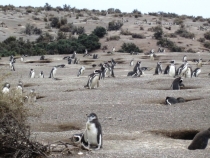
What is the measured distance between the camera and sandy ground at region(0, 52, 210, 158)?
30.8 ft

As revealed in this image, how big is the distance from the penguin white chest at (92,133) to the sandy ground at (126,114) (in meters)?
0.28

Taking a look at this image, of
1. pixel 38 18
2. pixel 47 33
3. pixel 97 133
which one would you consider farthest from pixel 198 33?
pixel 97 133

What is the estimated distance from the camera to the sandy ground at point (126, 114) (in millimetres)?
9375

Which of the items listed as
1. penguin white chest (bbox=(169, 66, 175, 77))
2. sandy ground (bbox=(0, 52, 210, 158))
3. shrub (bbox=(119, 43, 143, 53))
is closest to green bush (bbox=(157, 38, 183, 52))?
shrub (bbox=(119, 43, 143, 53))

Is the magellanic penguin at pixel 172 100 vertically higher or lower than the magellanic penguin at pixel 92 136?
lower

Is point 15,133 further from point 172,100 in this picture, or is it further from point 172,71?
point 172,71

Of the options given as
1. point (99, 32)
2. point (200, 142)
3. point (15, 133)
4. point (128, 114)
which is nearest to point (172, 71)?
point (128, 114)

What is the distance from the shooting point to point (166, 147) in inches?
370

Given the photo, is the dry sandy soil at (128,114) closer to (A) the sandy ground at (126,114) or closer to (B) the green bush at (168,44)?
(A) the sandy ground at (126,114)

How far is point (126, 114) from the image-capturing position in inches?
514

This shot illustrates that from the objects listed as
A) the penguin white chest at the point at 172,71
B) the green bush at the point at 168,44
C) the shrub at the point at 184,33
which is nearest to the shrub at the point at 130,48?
the green bush at the point at 168,44

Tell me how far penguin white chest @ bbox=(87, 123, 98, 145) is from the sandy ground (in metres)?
0.28

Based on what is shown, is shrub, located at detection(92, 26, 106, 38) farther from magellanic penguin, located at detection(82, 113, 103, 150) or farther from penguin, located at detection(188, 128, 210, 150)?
magellanic penguin, located at detection(82, 113, 103, 150)

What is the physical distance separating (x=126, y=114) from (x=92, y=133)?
14.1 feet
